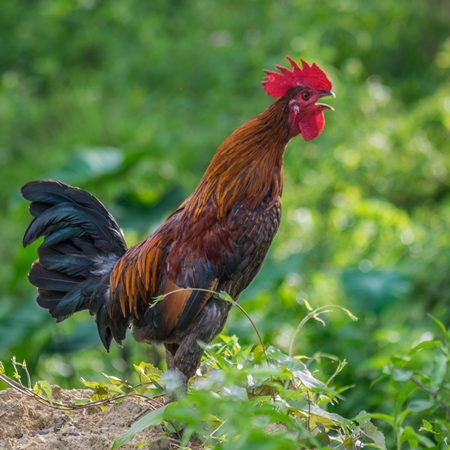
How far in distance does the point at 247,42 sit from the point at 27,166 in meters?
3.07

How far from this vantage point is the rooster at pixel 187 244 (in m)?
3.07

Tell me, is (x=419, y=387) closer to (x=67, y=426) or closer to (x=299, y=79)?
(x=67, y=426)

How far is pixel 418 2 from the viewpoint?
409 inches

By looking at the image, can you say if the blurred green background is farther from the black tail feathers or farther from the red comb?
the black tail feathers

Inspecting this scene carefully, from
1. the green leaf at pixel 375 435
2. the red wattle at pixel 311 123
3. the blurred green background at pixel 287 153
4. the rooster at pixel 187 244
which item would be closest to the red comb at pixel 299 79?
the rooster at pixel 187 244

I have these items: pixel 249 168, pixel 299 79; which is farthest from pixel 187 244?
pixel 299 79

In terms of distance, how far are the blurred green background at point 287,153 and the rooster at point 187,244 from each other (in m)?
0.86

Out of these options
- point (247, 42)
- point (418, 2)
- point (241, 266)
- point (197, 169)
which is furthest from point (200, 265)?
point (418, 2)

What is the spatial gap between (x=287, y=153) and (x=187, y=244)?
4.77 m

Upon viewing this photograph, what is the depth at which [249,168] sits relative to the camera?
3160 millimetres

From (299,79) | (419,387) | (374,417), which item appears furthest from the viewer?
(299,79)

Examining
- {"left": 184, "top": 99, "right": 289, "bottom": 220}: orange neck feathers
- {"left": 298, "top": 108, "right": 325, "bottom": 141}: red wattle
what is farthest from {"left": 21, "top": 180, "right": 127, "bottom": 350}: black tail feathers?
{"left": 298, "top": 108, "right": 325, "bottom": 141}: red wattle

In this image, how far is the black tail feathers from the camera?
3312 mm

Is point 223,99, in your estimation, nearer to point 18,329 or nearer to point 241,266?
point 18,329
